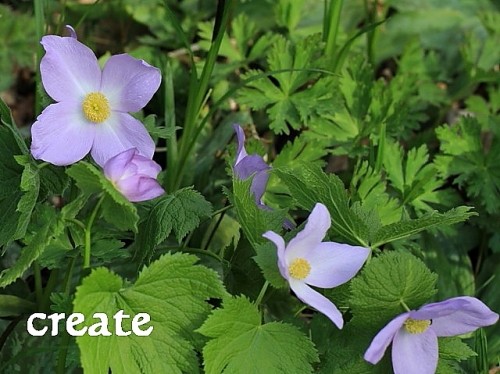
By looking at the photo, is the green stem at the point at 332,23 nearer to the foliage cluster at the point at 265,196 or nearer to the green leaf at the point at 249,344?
the foliage cluster at the point at 265,196

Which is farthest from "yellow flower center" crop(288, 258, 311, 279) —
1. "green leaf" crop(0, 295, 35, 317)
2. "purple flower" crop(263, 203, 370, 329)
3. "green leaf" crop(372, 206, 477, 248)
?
"green leaf" crop(0, 295, 35, 317)

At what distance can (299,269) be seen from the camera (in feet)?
3.40

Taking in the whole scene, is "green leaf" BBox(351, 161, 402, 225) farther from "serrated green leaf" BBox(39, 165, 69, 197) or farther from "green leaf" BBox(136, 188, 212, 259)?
"serrated green leaf" BBox(39, 165, 69, 197)

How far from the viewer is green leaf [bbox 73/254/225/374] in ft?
3.32

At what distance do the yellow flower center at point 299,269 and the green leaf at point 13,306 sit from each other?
1.82 ft

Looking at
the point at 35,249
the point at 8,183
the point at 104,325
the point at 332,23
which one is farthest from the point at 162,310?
the point at 332,23

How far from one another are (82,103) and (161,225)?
22 centimetres

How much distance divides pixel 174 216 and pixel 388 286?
32cm

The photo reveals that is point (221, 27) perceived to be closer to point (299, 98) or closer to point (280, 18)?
point (299, 98)

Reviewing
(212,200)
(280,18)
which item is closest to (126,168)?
(212,200)

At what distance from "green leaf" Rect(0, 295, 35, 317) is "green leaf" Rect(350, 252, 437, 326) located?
61cm

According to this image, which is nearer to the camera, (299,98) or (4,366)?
(4,366)

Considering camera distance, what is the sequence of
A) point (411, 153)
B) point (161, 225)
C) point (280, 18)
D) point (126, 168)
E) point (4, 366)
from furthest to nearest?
point (280, 18), point (411, 153), point (4, 366), point (161, 225), point (126, 168)

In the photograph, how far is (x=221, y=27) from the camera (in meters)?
1.31
